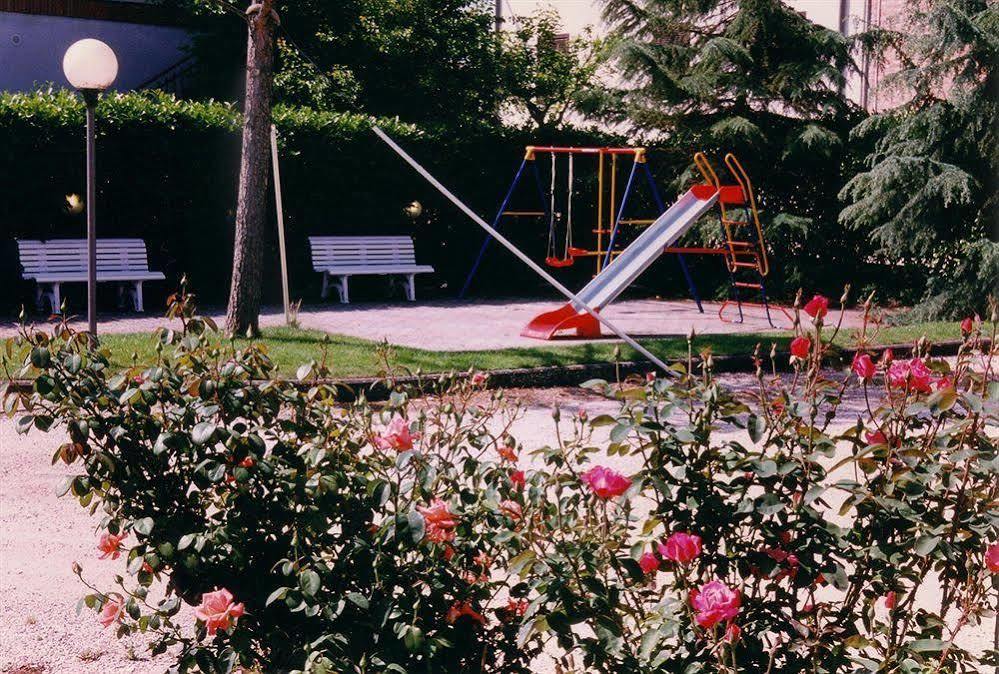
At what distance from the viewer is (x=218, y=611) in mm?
2588

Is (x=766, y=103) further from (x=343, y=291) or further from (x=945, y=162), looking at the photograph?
(x=343, y=291)

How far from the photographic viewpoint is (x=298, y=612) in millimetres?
2799

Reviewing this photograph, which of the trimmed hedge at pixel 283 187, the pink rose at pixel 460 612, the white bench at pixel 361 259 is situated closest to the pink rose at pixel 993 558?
the pink rose at pixel 460 612

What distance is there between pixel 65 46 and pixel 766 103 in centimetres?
1295

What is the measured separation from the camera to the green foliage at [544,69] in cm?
1995

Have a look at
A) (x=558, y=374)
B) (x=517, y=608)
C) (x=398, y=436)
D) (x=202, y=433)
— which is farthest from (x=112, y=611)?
(x=558, y=374)

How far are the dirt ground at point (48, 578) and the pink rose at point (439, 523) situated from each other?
123 centimetres

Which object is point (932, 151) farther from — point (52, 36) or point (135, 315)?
point (52, 36)

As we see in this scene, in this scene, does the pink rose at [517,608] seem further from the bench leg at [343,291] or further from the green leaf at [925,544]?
the bench leg at [343,291]

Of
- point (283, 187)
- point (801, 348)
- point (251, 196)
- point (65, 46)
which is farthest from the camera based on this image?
point (65, 46)

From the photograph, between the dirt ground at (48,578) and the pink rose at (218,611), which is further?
the dirt ground at (48,578)

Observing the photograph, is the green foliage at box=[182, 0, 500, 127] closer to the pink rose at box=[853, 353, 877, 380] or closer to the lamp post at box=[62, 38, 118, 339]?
the lamp post at box=[62, 38, 118, 339]

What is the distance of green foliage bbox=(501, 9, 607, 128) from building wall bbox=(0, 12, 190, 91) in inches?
251

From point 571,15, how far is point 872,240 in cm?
1086
